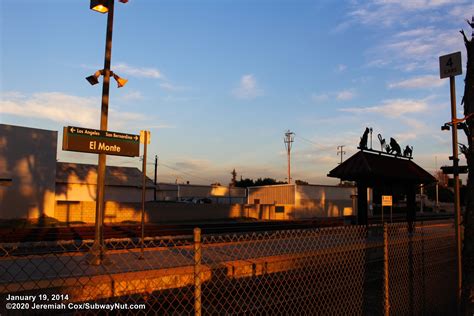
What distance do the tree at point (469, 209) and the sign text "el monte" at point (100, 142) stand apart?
6.88 metres

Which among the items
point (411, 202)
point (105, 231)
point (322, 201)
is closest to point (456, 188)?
point (411, 202)

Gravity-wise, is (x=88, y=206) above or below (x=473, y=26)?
below

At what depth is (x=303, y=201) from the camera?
50.9m

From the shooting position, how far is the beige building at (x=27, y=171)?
31500 mm

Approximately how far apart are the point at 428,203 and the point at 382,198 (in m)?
82.2

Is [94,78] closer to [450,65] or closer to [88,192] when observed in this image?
[450,65]

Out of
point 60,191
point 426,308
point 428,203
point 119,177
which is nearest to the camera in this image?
point 426,308

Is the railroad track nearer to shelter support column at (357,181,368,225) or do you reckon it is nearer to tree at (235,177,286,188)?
shelter support column at (357,181,368,225)

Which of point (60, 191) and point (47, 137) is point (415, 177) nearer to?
point (47, 137)

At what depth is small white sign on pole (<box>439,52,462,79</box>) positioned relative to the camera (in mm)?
6227

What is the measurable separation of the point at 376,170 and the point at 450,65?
10826mm

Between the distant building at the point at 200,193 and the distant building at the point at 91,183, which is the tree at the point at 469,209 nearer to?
the distant building at the point at 91,183

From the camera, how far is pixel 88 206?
34.2m

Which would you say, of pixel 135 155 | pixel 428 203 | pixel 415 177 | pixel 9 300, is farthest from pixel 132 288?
pixel 428 203
